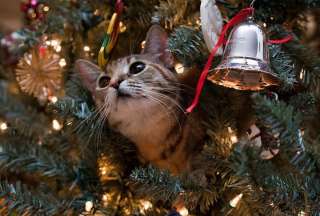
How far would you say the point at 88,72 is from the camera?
0.84m

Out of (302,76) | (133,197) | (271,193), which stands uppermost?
(302,76)

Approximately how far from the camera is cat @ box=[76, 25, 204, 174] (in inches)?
31.2

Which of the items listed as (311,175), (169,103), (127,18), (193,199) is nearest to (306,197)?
(311,175)

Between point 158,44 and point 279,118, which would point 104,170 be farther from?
point 279,118

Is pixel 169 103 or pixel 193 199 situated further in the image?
pixel 169 103

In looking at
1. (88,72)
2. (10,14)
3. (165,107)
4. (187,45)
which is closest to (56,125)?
(88,72)

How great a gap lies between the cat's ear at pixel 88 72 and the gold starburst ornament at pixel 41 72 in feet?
0.24

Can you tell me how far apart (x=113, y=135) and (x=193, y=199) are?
0.24 m

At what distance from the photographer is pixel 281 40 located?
685 mm

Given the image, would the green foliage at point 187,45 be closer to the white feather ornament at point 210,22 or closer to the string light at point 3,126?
the white feather ornament at point 210,22

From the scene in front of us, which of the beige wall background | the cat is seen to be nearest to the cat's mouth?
the cat

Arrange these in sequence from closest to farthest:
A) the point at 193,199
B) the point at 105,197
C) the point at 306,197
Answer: the point at 306,197, the point at 193,199, the point at 105,197

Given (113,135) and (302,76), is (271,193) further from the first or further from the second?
(113,135)

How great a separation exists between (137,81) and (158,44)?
8 cm
